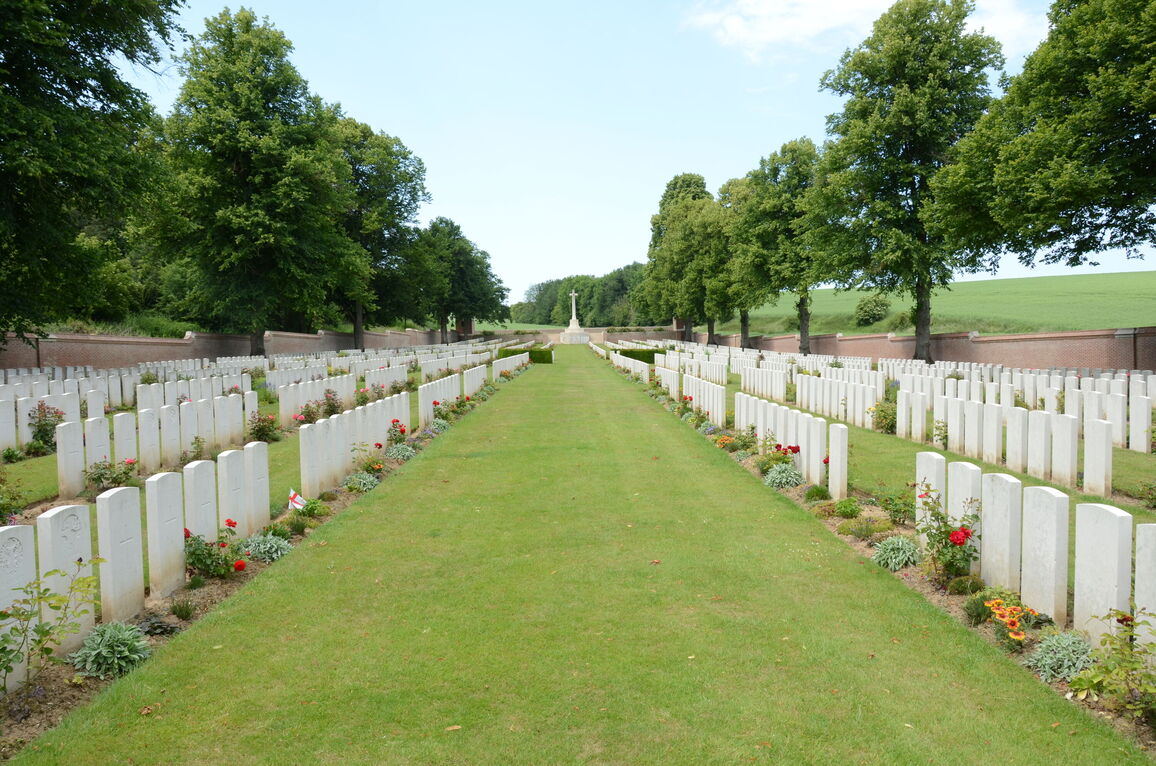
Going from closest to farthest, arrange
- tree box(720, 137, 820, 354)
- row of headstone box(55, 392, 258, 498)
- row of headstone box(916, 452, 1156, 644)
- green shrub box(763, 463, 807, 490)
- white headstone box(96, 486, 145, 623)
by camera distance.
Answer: row of headstone box(916, 452, 1156, 644)
white headstone box(96, 486, 145, 623)
row of headstone box(55, 392, 258, 498)
green shrub box(763, 463, 807, 490)
tree box(720, 137, 820, 354)

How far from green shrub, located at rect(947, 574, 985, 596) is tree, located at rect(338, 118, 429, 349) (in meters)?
41.1

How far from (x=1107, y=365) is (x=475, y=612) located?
29029 millimetres

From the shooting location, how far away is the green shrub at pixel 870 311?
56.1 metres

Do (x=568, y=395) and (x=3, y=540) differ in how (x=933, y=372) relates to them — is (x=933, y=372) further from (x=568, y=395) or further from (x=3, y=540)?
(x=3, y=540)

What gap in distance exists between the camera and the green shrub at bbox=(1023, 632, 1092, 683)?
3.76 m

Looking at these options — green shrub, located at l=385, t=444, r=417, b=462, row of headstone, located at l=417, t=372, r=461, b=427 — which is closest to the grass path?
green shrub, located at l=385, t=444, r=417, b=462

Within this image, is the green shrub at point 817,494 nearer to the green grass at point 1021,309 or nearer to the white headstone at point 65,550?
the white headstone at point 65,550

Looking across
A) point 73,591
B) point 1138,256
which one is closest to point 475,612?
point 73,591

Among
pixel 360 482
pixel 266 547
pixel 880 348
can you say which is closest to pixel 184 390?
pixel 360 482

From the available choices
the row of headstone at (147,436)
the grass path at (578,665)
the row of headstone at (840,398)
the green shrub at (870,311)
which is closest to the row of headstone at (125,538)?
the grass path at (578,665)

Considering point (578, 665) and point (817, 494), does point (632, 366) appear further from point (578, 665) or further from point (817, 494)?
point (578, 665)

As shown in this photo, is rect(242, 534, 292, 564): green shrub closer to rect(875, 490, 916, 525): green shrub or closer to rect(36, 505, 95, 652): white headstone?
rect(36, 505, 95, 652): white headstone

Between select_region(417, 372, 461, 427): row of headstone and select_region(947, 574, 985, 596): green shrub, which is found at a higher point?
select_region(417, 372, 461, 427): row of headstone

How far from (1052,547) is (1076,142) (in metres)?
19.9
